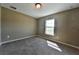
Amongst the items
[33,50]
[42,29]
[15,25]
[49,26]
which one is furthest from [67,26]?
[15,25]

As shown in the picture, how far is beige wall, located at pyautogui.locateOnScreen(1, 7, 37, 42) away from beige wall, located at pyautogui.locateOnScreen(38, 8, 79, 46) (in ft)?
7.95

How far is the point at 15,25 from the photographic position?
16.8ft

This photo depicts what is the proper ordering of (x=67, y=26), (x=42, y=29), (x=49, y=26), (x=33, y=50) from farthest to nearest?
(x=42, y=29)
(x=49, y=26)
(x=67, y=26)
(x=33, y=50)

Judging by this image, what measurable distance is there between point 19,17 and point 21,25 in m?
0.66

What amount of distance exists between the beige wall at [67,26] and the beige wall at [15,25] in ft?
7.95

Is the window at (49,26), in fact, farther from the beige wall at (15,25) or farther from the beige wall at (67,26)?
the beige wall at (15,25)

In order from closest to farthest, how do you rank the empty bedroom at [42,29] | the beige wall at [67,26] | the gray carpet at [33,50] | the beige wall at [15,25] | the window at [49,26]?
the gray carpet at [33,50] → the empty bedroom at [42,29] → the beige wall at [67,26] → the beige wall at [15,25] → the window at [49,26]

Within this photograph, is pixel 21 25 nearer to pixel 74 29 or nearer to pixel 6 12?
pixel 6 12

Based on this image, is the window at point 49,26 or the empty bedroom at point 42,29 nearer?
the empty bedroom at point 42,29

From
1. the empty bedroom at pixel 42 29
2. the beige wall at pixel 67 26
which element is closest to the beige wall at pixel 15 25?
the empty bedroom at pixel 42 29

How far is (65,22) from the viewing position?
4328 mm

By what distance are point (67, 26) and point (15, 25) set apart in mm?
3553

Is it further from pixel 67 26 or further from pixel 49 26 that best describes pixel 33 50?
pixel 49 26

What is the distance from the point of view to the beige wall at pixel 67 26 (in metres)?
3.69
